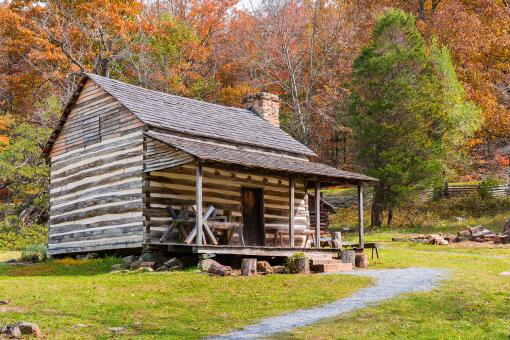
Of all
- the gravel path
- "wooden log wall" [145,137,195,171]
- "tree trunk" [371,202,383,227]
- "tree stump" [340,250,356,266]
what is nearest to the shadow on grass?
"wooden log wall" [145,137,195,171]

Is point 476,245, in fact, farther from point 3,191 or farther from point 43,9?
point 43,9

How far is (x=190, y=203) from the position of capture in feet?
67.1

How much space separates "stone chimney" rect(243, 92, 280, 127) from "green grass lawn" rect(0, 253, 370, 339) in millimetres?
12428

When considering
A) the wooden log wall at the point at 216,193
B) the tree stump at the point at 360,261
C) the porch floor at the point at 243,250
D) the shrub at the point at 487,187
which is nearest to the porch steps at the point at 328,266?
the tree stump at the point at 360,261

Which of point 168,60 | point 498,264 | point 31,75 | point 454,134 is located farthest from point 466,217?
point 31,75

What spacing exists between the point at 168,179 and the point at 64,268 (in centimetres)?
420

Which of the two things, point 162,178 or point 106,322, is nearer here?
point 106,322

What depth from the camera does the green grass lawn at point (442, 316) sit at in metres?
9.61

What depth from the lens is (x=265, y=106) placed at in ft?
92.5

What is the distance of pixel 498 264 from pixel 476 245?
7.39 metres

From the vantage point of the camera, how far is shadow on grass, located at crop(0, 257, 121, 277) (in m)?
18.4

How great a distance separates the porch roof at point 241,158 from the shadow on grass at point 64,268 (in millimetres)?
4207

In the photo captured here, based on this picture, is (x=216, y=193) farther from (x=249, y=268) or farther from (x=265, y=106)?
(x=265, y=106)

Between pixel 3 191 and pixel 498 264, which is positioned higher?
pixel 3 191
